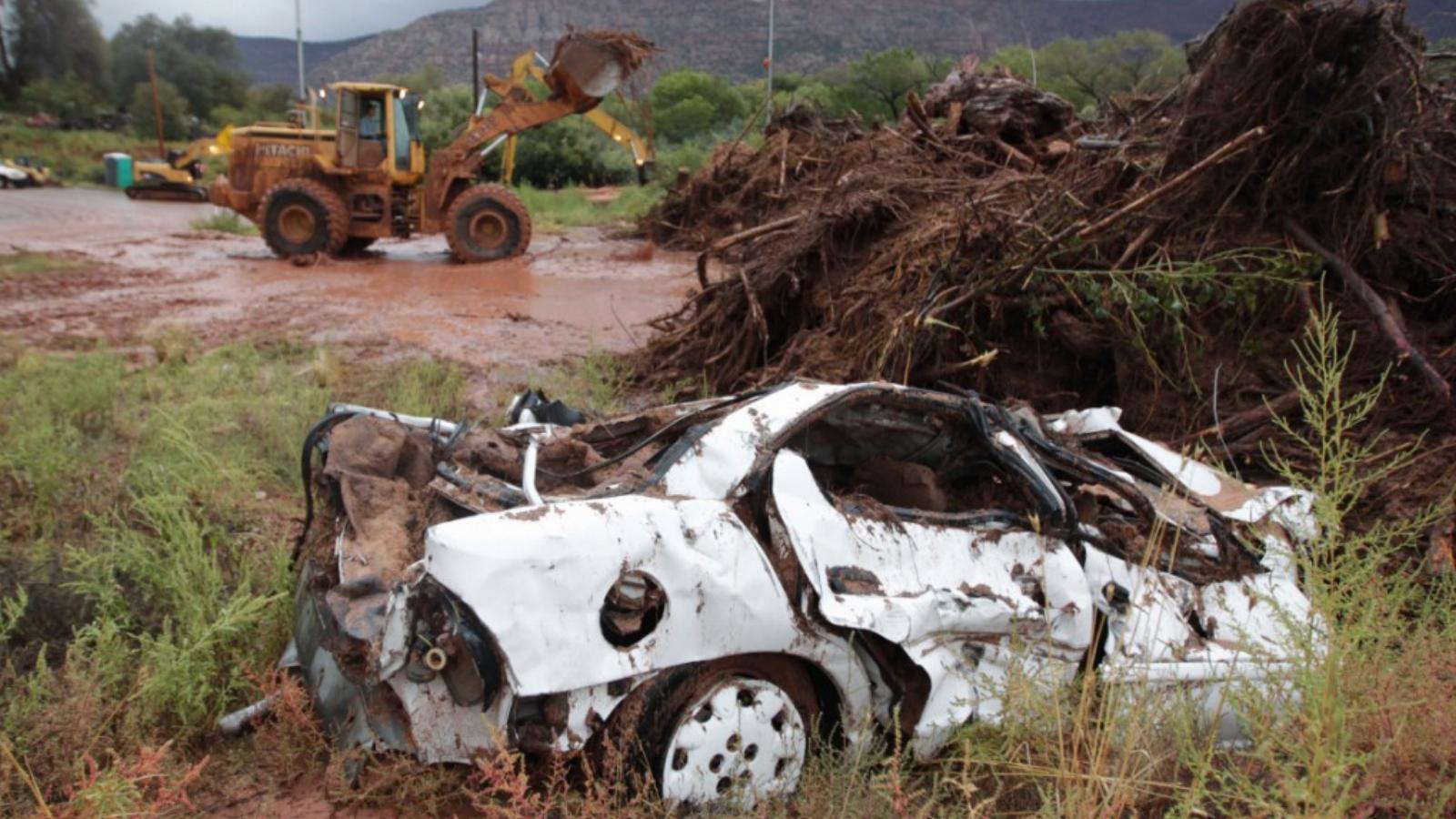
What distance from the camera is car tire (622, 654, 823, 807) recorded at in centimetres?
349

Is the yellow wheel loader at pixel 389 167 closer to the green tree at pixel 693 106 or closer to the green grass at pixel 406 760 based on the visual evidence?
the green grass at pixel 406 760

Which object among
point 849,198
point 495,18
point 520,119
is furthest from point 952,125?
point 495,18

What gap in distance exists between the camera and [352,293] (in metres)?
15.3

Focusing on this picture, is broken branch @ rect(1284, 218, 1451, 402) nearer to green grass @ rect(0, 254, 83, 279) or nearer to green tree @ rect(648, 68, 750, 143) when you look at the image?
green grass @ rect(0, 254, 83, 279)

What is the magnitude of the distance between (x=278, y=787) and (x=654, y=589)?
5.26 ft

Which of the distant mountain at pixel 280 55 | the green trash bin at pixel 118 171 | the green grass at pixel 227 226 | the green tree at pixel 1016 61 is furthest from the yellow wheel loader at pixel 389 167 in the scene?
the distant mountain at pixel 280 55

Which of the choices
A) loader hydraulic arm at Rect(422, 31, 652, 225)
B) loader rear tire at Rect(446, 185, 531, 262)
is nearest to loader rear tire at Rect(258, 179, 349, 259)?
loader hydraulic arm at Rect(422, 31, 652, 225)

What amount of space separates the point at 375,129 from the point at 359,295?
382cm

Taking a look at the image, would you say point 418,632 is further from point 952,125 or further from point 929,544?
point 952,125

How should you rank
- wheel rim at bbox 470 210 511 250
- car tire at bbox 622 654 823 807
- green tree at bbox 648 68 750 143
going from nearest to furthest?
car tire at bbox 622 654 823 807 → wheel rim at bbox 470 210 511 250 → green tree at bbox 648 68 750 143

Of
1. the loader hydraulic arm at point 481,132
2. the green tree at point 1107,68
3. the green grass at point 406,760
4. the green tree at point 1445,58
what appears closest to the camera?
the green grass at point 406,760

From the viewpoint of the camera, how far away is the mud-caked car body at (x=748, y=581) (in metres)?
3.29

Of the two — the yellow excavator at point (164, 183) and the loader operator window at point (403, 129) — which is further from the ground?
the loader operator window at point (403, 129)

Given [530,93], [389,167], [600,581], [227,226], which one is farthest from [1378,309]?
[227,226]
